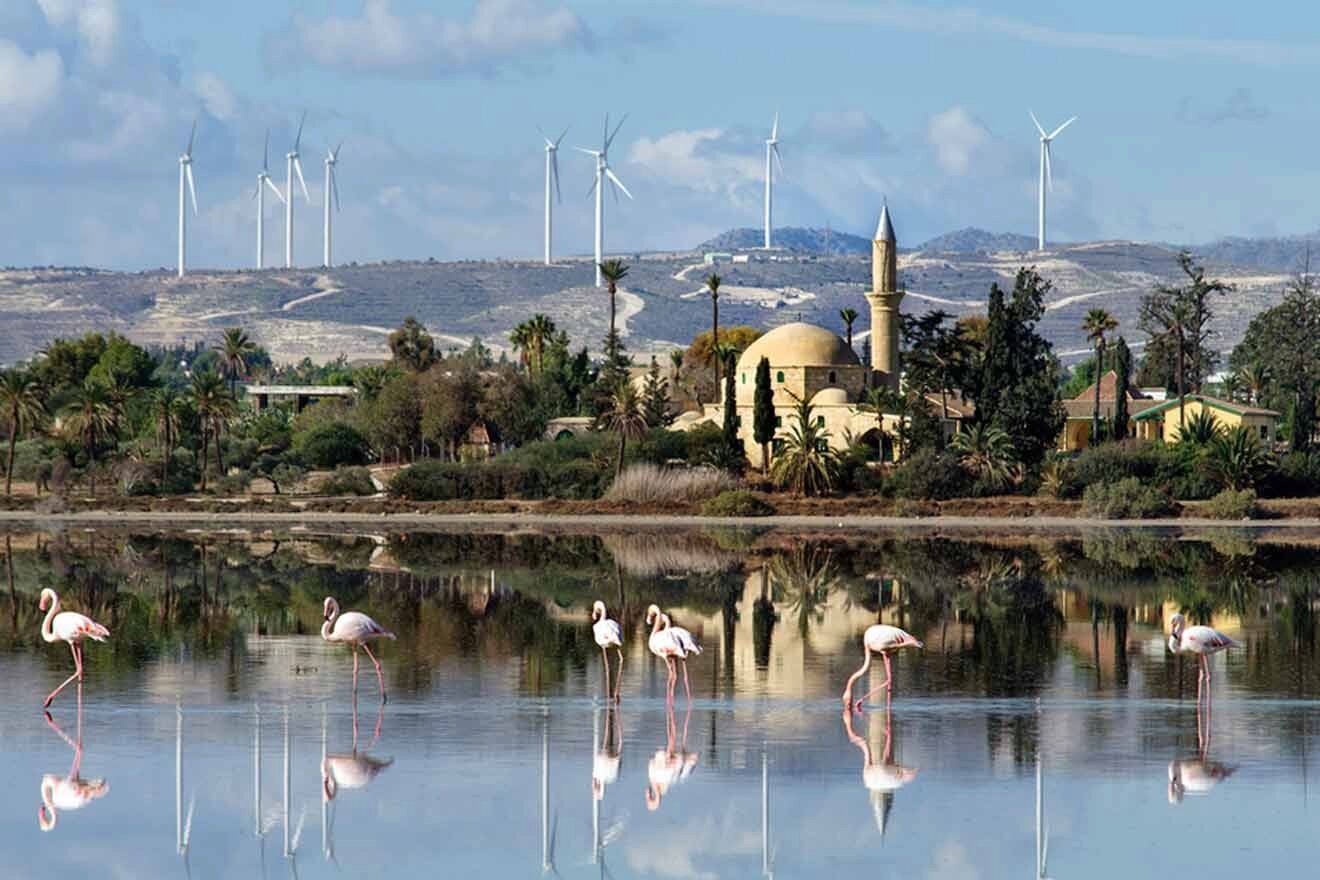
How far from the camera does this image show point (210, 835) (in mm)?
20656

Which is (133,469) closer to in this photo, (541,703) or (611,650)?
(611,650)

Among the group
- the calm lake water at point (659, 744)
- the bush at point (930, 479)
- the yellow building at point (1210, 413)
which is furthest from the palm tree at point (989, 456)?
the calm lake water at point (659, 744)

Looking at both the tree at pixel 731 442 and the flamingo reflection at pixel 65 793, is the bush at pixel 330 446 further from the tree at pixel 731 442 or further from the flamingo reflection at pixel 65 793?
the flamingo reflection at pixel 65 793

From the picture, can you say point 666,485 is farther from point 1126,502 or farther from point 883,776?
point 883,776

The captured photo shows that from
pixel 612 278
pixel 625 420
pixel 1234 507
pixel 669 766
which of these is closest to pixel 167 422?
pixel 625 420

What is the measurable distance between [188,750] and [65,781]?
2048 millimetres

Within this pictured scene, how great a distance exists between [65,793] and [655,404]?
7878 cm

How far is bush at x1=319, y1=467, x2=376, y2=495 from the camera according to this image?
90.6 m

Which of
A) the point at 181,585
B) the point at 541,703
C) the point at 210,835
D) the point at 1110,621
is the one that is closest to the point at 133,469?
the point at 181,585

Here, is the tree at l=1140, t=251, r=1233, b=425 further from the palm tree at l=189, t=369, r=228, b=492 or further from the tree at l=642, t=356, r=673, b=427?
the palm tree at l=189, t=369, r=228, b=492

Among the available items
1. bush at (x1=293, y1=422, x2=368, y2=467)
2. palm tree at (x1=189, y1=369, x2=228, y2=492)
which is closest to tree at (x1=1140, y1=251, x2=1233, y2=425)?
bush at (x1=293, y1=422, x2=368, y2=467)

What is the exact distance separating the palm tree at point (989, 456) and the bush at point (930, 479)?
0.75 meters

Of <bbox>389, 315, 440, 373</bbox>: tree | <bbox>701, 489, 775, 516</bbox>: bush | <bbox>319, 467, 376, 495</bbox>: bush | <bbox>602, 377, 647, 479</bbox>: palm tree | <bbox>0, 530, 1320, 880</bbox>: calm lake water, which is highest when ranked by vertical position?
<bbox>389, 315, 440, 373</bbox>: tree

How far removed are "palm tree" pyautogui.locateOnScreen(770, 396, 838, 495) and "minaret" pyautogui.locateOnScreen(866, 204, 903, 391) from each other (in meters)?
16.5
